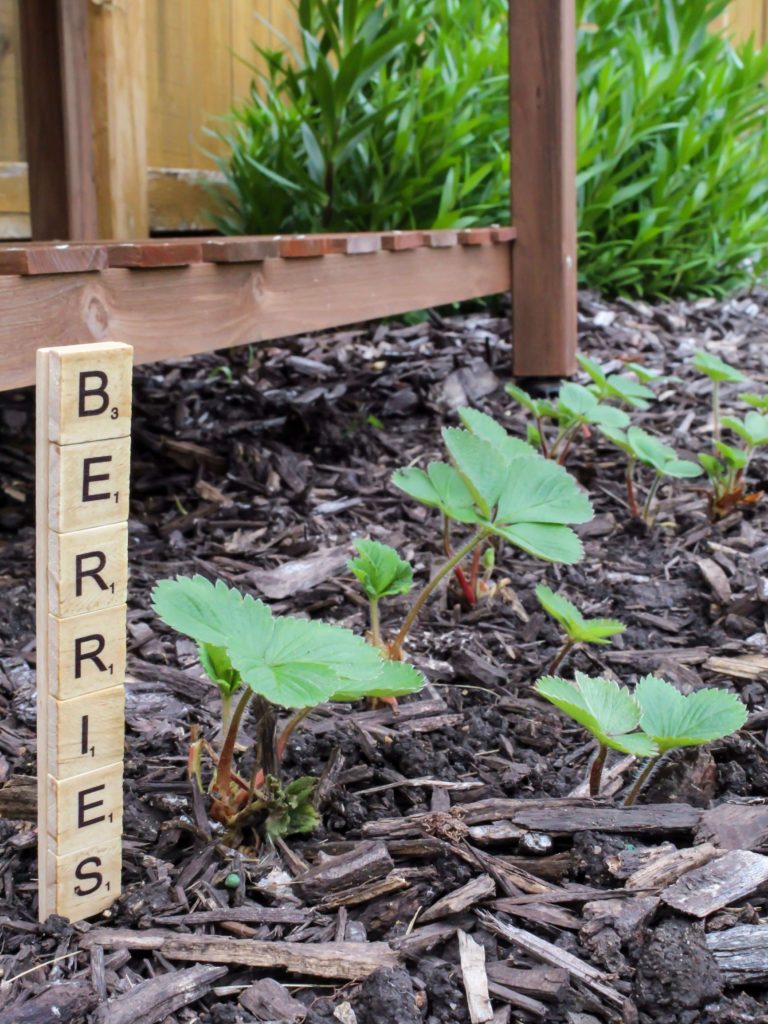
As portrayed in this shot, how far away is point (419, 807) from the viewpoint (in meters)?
1.16

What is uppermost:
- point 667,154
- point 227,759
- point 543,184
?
point 667,154

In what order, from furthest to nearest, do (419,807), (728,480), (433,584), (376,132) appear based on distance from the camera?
(376,132), (728,480), (433,584), (419,807)

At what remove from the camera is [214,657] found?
1046mm

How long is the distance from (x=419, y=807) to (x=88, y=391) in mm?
602

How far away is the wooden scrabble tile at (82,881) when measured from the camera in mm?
919

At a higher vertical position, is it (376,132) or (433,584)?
(376,132)

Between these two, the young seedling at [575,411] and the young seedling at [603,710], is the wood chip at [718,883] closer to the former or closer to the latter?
the young seedling at [603,710]

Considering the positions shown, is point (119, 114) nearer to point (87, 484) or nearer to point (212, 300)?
point (212, 300)

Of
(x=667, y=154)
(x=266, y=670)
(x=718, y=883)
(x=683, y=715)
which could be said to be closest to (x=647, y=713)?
(x=683, y=715)

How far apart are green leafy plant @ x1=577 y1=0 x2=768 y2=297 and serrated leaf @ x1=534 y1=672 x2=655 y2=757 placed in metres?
2.64

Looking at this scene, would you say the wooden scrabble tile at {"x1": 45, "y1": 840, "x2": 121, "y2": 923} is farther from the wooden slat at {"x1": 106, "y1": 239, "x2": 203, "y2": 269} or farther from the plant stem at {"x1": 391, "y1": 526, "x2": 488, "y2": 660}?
the wooden slat at {"x1": 106, "y1": 239, "x2": 203, "y2": 269}

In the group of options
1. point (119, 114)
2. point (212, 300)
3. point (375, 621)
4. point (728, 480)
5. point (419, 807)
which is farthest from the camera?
point (119, 114)

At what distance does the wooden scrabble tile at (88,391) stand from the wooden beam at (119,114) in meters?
2.49

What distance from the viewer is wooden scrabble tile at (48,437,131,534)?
2.72 feet
